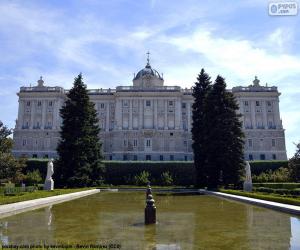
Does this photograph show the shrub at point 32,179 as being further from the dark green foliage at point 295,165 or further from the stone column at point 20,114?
the stone column at point 20,114

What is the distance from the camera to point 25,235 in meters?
8.33

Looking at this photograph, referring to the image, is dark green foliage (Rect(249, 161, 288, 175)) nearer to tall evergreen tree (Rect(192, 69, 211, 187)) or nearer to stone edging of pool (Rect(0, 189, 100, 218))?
tall evergreen tree (Rect(192, 69, 211, 187))

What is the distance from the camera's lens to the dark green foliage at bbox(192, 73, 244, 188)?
3186cm

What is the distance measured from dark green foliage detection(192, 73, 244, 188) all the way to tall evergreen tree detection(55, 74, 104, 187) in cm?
1136

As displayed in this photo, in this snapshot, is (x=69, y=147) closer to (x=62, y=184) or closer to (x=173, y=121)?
(x=62, y=184)

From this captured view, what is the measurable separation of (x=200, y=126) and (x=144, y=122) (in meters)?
41.0

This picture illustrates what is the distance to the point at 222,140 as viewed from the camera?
32.7m

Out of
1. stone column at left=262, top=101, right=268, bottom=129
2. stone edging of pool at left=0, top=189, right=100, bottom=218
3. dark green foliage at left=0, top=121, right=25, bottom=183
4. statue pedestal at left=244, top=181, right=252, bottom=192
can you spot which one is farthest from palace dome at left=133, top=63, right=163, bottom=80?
stone edging of pool at left=0, top=189, right=100, bottom=218

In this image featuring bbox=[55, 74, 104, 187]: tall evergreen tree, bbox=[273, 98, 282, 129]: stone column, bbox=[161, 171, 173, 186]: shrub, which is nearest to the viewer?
bbox=[55, 74, 104, 187]: tall evergreen tree

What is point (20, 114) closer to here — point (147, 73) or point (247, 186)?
point (147, 73)

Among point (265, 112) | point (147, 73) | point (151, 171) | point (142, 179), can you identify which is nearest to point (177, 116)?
point (147, 73)

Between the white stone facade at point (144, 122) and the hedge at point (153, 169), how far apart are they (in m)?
29.0

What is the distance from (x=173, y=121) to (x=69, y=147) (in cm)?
4569

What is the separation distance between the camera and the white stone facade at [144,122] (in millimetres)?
76125
